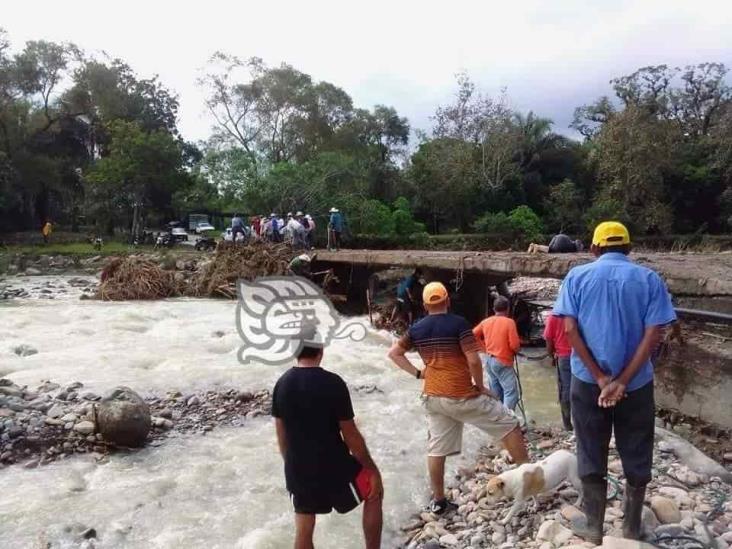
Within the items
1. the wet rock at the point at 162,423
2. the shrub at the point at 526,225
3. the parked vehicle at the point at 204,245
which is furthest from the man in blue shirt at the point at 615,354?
the parked vehicle at the point at 204,245

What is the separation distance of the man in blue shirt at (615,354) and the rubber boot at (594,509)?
0.04 metres

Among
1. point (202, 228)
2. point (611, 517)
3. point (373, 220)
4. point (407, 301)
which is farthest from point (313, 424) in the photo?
point (202, 228)

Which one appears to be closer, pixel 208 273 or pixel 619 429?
pixel 619 429

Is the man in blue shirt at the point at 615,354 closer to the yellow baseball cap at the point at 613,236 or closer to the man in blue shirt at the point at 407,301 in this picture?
the yellow baseball cap at the point at 613,236

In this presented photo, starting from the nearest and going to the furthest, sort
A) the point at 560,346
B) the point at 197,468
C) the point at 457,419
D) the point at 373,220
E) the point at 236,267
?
the point at 457,419, the point at 560,346, the point at 197,468, the point at 236,267, the point at 373,220

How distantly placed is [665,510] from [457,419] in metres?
1.48

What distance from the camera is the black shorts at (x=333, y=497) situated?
11.1ft

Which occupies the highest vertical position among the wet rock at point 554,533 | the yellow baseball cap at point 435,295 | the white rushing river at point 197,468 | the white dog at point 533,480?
the yellow baseball cap at point 435,295

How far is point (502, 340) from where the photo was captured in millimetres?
6258

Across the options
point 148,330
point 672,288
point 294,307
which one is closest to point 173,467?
point 672,288

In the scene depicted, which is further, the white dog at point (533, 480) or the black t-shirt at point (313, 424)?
the white dog at point (533, 480)

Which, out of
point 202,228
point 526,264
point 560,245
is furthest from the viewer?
point 202,228

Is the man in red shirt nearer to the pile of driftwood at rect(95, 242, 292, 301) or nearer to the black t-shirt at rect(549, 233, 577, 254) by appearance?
the black t-shirt at rect(549, 233, 577, 254)

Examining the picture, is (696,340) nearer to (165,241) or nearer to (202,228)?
(165,241)
